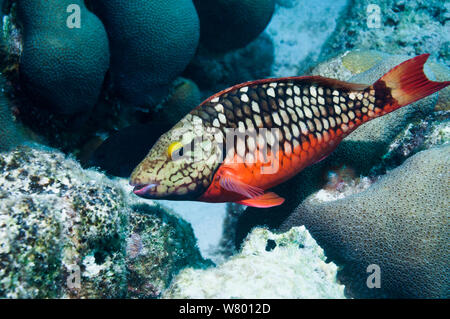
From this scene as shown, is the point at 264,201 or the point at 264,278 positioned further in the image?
the point at 264,201

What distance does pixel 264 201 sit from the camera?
2.81 metres

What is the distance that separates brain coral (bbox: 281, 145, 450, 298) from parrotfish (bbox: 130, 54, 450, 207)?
0.73 m

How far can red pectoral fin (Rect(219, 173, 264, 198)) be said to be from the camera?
250cm

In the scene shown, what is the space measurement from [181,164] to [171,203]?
8.48ft

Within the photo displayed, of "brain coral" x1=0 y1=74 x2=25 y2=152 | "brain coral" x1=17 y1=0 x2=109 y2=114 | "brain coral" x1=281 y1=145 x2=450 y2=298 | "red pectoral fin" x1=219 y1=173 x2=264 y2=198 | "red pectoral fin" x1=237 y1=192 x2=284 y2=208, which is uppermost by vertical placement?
"brain coral" x1=17 y1=0 x2=109 y2=114

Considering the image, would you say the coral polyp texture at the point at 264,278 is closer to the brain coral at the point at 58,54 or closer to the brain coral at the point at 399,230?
the brain coral at the point at 399,230

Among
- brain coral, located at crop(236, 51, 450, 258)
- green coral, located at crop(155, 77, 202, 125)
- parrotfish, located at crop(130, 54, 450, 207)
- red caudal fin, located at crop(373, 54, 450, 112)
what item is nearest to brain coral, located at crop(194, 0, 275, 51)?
green coral, located at crop(155, 77, 202, 125)

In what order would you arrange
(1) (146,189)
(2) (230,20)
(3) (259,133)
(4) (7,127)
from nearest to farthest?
(1) (146,189) → (3) (259,133) → (4) (7,127) → (2) (230,20)

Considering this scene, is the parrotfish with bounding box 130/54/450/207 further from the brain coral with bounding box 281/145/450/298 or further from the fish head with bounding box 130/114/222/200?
the brain coral with bounding box 281/145/450/298

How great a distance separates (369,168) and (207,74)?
366cm

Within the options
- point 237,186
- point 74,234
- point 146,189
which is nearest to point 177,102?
Result: point 146,189

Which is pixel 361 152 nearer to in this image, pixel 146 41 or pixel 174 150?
pixel 174 150

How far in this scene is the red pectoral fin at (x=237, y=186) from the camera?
250 cm
